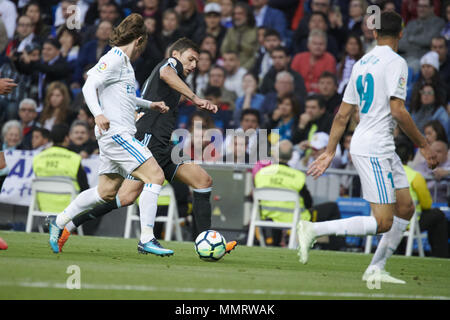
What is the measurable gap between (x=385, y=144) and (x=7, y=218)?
896 centimetres

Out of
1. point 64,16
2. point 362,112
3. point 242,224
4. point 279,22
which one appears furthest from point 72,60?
point 362,112

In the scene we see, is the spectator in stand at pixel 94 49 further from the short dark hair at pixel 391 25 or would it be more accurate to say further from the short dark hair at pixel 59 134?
the short dark hair at pixel 391 25

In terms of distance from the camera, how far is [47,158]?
1352cm

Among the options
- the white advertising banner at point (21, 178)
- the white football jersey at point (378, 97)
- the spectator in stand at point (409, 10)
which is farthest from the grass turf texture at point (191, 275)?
the spectator in stand at point (409, 10)

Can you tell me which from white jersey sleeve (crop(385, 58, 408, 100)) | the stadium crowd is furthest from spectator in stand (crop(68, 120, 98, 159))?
white jersey sleeve (crop(385, 58, 408, 100))

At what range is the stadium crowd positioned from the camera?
49.4 feet

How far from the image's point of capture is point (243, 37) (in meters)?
17.5

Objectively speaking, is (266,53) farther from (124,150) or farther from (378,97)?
(378,97)

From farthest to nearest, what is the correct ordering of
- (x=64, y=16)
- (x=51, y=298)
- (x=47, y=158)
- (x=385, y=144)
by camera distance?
1. (x=64, y=16)
2. (x=47, y=158)
3. (x=385, y=144)
4. (x=51, y=298)

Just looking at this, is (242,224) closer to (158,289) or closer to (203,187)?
(203,187)

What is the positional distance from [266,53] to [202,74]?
1401 mm

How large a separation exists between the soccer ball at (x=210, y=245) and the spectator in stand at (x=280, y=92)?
7.26 metres

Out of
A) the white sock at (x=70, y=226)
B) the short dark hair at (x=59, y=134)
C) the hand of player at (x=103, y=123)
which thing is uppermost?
the short dark hair at (x=59, y=134)

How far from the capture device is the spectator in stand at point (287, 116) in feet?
50.3
